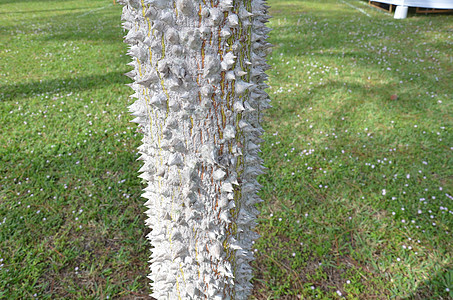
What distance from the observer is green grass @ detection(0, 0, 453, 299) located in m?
2.46

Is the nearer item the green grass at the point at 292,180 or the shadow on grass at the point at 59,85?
the green grass at the point at 292,180

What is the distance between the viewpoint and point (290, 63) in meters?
6.13

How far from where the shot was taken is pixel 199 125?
41.3 inches

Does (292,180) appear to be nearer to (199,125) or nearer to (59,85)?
(199,125)

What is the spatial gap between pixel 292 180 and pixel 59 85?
4.75 meters

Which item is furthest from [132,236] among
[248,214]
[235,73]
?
[235,73]

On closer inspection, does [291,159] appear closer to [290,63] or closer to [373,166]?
[373,166]

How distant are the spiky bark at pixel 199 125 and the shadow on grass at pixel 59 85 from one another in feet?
15.9

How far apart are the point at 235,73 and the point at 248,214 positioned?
66cm

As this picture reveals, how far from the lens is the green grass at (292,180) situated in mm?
2461

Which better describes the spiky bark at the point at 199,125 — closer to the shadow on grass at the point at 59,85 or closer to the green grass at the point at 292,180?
the green grass at the point at 292,180

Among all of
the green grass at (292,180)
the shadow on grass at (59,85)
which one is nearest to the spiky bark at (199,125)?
the green grass at (292,180)

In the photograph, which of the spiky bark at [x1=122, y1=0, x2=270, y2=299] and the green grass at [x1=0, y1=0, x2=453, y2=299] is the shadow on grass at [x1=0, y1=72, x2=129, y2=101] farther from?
the spiky bark at [x1=122, y1=0, x2=270, y2=299]

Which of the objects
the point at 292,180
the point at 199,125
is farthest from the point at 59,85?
the point at 199,125
